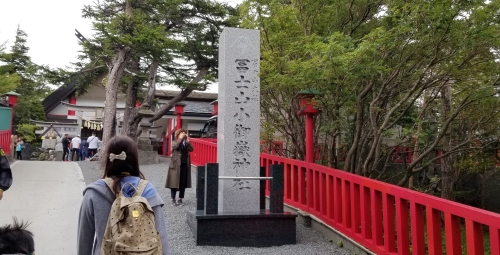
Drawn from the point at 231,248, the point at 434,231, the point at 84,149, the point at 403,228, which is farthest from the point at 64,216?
the point at 84,149

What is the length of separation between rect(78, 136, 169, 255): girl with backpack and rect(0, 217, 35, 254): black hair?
0.38 meters

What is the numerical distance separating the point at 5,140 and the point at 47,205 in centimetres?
824

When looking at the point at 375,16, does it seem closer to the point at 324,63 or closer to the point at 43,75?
the point at 324,63

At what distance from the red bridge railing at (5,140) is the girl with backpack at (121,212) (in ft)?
42.6

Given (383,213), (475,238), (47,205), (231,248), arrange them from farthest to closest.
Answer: (47,205), (231,248), (383,213), (475,238)

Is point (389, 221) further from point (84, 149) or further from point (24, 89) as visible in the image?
point (24, 89)

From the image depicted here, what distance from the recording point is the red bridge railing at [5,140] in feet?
41.7

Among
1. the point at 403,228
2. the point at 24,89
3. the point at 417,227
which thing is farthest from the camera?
the point at 24,89

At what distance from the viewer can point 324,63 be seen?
482cm

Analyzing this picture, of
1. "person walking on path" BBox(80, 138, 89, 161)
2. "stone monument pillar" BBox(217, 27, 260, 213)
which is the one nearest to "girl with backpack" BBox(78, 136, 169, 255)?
"stone monument pillar" BBox(217, 27, 260, 213)

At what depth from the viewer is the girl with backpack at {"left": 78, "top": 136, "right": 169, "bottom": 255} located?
181 cm

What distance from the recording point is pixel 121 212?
1.82 m

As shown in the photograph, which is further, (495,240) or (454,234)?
(454,234)

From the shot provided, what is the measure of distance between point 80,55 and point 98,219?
14.7 metres
